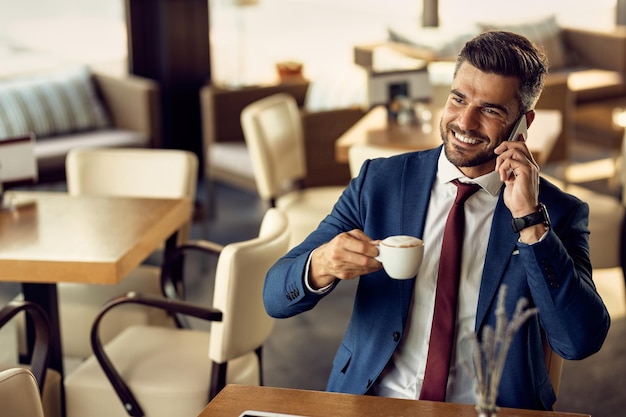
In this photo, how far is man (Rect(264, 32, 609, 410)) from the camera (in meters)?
2.08

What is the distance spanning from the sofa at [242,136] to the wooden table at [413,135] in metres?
0.85

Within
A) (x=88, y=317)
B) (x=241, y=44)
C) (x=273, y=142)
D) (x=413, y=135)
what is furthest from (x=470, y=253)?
(x=241, y=44)

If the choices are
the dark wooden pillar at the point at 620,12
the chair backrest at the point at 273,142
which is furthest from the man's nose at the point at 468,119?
the dark wooden pillar at the point at 620,12

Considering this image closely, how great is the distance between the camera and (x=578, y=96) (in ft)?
26.2

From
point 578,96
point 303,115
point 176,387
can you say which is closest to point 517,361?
point 176,387

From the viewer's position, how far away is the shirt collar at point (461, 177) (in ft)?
7.46

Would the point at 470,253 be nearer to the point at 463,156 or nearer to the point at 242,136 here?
the point at 463,156

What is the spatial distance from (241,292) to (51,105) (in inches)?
163

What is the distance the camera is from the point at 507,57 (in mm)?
2174

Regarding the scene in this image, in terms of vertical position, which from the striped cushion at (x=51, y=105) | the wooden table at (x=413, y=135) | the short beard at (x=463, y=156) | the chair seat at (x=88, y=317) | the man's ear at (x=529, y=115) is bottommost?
the chair seat at (x=88, y=317)

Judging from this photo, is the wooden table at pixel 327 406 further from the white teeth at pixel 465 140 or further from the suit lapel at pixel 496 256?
the white teeth at pixel 465 140

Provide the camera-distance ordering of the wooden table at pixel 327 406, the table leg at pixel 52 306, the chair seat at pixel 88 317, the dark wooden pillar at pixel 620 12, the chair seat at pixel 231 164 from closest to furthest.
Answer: the wooden table at pixel 327 406 < the table leg at pixel 52 306 < the chair seat at pixel 88 317 < the chair seat at pixel 231 164 < the dark wooden pillar at pixel 620 12

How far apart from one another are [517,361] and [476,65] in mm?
657

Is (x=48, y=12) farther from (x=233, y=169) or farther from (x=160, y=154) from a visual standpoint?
(x=160, y=154)
